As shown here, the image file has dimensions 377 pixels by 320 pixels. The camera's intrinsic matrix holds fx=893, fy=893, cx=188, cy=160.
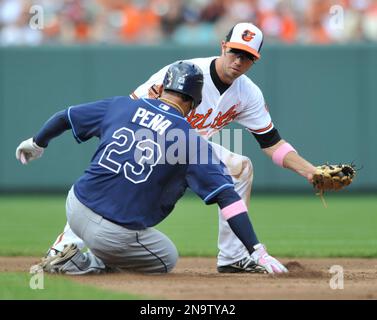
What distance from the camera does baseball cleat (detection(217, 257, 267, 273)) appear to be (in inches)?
269

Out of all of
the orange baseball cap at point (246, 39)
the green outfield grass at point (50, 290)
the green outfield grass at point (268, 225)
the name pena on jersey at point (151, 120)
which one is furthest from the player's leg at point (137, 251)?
the green outfield grass at point (268, 225)

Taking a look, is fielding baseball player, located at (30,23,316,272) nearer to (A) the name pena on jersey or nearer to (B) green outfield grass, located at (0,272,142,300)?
A: (A) the name pena on jersey

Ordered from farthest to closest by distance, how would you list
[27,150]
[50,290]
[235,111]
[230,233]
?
[235,111] < [230,233] < [27,150] < [50,290]

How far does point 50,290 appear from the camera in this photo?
17.3ft

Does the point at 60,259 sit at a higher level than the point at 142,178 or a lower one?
lower

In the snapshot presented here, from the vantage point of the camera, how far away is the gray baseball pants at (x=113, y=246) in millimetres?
5785

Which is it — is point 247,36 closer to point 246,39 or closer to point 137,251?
point 246,39

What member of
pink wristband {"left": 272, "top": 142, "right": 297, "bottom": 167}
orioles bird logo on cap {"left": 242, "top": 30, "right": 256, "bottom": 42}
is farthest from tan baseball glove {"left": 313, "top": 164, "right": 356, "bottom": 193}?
orioles bird logo on cap {"left": 242, "top": 30, "right": 256, "bottom": 42}

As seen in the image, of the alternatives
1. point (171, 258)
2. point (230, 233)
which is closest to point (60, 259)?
point (171, 258)

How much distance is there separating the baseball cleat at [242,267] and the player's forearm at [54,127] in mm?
1732

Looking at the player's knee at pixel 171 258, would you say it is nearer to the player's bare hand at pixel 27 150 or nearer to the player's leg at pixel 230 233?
the player's leg at pixel 230 233

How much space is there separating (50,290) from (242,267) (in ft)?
6.65
